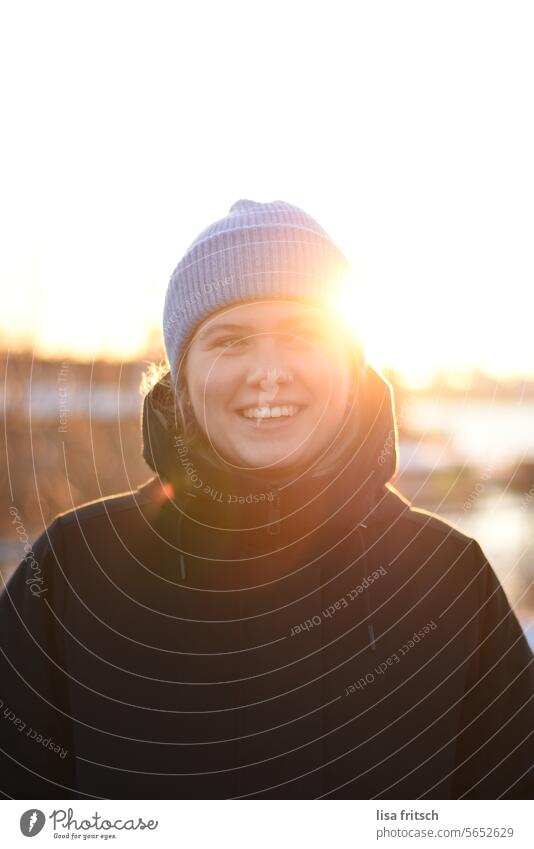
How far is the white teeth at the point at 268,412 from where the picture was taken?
1553 mm

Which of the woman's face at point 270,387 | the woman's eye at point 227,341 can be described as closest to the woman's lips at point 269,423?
the woman's face at point 270,387

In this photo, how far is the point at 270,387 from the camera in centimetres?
155

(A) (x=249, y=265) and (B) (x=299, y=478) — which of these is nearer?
(B) (x=299, y=478)

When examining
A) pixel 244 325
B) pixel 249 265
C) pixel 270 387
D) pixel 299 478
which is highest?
pixel 249 265

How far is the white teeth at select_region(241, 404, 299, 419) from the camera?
155 centimetres

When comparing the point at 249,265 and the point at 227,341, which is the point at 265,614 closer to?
the point at 227,341

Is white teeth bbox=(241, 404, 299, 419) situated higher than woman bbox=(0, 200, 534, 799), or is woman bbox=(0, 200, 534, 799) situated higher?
white teeth bbox=(241, 404, 299, 419)

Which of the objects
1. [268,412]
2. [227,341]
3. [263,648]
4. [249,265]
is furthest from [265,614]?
[249,265]

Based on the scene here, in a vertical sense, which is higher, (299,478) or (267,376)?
(267,376)

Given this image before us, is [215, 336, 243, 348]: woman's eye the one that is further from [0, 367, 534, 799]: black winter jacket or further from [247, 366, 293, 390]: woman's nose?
[0, 367, 534, 799]: black winter jacket

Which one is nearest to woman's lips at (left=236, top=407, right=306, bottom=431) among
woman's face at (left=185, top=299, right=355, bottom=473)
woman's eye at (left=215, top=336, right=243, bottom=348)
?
woman's face at (left=185, top=299, right=355, bottom=473)

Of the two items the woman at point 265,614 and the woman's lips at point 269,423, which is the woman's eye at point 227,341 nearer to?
the woman at point 265,614

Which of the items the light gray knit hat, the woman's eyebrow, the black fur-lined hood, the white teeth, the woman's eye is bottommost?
the black fur-lined hood

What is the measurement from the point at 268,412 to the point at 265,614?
35 centimetres
